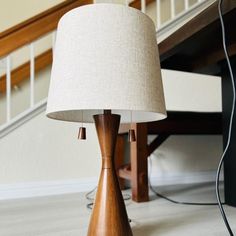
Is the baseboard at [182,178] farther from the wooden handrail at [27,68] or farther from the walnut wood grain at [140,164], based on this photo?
the wooden handrail at [27,68]

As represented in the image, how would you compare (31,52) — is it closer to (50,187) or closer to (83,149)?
(83,149)

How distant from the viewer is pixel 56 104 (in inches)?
22.4

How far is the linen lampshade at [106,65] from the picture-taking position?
21.1 inches

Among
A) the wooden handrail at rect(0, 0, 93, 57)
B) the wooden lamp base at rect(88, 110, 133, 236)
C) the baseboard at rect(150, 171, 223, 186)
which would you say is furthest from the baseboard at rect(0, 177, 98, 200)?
the wooden lamp base at rect(88, 110, 133, 236)

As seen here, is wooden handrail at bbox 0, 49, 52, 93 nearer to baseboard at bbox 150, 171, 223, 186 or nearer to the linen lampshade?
baseboard at bbox 150, 171, 223, 186

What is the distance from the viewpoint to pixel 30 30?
1.53 m

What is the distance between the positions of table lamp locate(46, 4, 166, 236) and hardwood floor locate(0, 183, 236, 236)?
0.22m

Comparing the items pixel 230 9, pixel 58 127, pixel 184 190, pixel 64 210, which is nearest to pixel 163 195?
pixel 184 190

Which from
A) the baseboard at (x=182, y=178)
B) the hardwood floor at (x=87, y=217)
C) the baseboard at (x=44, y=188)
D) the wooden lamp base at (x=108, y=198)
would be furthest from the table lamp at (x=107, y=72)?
the baseboard at (x=182, y=178)

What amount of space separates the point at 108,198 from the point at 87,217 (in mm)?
405

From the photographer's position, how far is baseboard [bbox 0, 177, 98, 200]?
1372 mm

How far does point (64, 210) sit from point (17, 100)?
3.53 feet

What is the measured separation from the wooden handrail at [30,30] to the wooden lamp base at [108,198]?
1.04 meters

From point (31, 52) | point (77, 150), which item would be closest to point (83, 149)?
point (77, 150)
